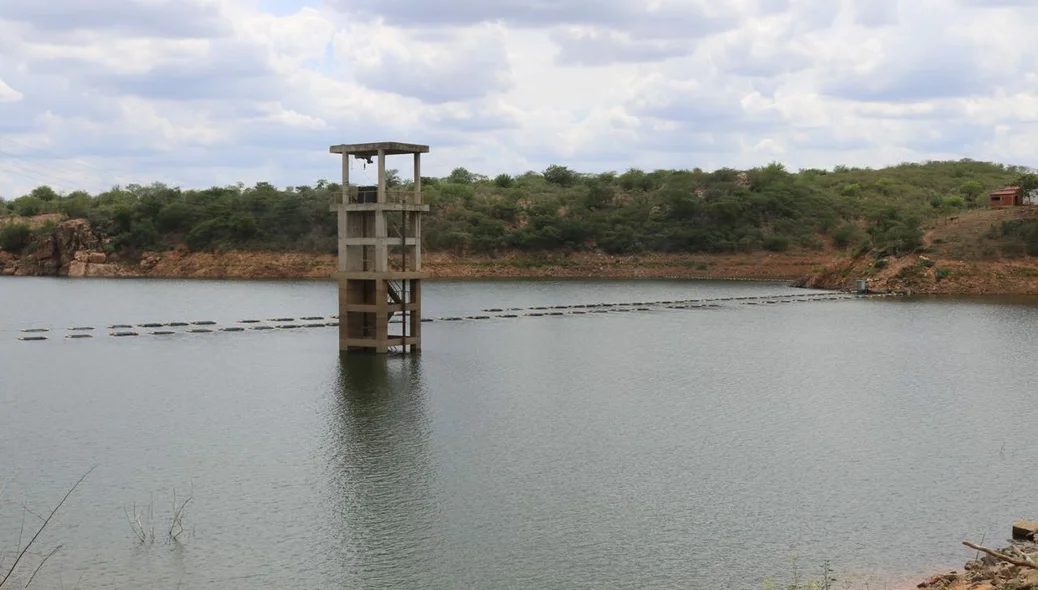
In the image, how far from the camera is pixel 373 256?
49031 millimetres

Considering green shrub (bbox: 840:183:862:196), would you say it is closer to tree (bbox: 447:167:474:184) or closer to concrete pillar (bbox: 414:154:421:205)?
tree (bbox: 447:167:474:184)

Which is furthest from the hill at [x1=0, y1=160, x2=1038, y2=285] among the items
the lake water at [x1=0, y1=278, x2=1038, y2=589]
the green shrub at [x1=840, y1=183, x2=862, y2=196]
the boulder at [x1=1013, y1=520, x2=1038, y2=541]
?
the boulder at [x1=1013, y1=520, x2=1038, y2=541]

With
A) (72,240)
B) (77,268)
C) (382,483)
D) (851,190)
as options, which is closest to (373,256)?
(382,483)

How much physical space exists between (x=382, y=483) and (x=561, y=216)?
11047cm

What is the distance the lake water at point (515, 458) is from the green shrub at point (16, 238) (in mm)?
86395

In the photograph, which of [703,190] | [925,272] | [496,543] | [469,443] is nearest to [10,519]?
[496,543]

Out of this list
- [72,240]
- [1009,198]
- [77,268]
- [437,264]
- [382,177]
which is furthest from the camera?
[72,240]

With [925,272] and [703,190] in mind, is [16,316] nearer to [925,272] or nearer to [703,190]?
[925,272]

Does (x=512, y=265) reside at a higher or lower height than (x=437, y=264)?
lower

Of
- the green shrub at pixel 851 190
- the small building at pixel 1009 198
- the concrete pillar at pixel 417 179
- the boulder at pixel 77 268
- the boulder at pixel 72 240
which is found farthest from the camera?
the green shrub at pixel 851 190

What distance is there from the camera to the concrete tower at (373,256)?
4806cm

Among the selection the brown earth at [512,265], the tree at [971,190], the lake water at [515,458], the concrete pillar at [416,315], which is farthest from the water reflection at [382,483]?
the tree at [971,190]

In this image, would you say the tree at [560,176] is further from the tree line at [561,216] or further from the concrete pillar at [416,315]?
the concrete pillar at [416,315]

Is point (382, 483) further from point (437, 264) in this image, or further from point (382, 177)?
point (437, 264)
